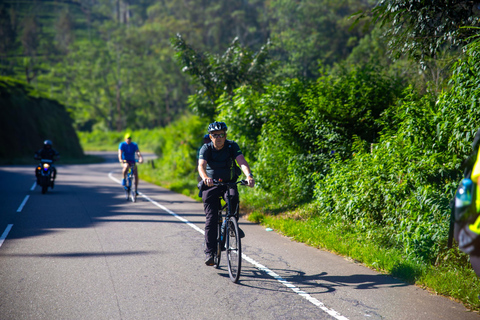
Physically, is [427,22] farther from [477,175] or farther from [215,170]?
[477,175]

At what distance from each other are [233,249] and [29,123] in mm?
38331

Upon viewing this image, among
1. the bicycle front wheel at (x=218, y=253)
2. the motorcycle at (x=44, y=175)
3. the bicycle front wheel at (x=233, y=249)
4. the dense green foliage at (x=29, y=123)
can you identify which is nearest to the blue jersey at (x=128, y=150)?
the motorcycle at (x=44, y=175)

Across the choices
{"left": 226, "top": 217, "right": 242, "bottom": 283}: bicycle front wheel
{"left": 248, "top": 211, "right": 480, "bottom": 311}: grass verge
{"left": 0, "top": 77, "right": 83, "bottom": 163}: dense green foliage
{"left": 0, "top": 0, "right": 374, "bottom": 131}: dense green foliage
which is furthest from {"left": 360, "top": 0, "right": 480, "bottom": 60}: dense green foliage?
{"left": 0, "top": 77, "right": 83, "bottom": 163}: dense green foliage

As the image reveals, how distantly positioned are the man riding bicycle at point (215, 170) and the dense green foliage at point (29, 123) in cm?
3262

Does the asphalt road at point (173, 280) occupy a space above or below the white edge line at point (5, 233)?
above

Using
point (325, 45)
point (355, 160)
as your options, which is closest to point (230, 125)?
point (355, 160)

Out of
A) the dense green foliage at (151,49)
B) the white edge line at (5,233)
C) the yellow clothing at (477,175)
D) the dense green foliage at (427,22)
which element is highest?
the dense green foliage at (151,49)

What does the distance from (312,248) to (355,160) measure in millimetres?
2045

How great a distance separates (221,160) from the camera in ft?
20.2

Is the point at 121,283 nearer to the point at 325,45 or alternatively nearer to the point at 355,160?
the point at 355,160

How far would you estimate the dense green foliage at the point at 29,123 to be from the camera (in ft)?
119

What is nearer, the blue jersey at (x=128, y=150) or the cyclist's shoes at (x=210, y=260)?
the cyclist's shoes at (x=210, y=260)

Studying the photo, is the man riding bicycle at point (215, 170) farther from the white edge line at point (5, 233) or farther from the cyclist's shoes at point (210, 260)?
the white edge line at point (5, 233)

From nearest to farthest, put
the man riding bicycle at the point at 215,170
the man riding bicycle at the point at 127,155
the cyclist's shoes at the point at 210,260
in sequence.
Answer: the man riding bicycle at the point at 215,170 → the cyclist's shoes at the point at 210,260 → the man riding bicycle at the point at 127,155
